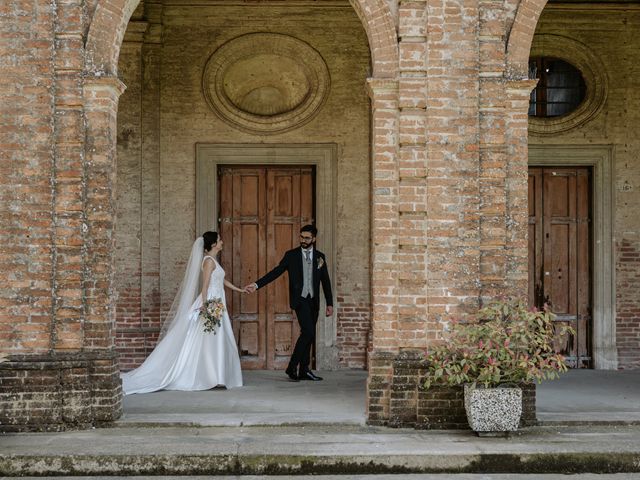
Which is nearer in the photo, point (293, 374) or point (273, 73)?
point (293, 374)

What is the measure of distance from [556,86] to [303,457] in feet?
23.2

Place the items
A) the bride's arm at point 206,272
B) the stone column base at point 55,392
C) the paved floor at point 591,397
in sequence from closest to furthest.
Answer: the stone column base at point 55,392 < the paved floor at point 591,397 < the bride's arm at point 206,272

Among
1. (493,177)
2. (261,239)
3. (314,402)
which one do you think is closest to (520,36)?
(493,177)

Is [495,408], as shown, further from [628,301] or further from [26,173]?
[628,301]

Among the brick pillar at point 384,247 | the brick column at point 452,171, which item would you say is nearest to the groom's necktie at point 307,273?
the brick pillar at point 384,247

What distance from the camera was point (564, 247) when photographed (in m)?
11.5

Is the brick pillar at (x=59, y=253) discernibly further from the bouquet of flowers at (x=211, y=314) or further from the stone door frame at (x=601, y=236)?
the stone door frame at (x=601, y=236)

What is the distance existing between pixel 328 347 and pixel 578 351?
3.47 meters

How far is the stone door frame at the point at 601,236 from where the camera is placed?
37.2ft

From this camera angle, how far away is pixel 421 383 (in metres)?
7.68

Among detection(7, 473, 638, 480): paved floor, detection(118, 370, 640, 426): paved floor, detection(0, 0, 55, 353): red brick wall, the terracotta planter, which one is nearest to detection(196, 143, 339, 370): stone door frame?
detection(118, 370, 640, 426): paved floor

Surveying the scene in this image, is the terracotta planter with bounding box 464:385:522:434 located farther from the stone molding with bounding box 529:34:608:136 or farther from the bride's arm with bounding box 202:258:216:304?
the stone molding with bounding box 529:34:608:136

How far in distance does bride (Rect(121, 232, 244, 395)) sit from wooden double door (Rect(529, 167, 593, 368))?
4357 mm

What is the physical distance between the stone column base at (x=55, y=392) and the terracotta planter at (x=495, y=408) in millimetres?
3278
